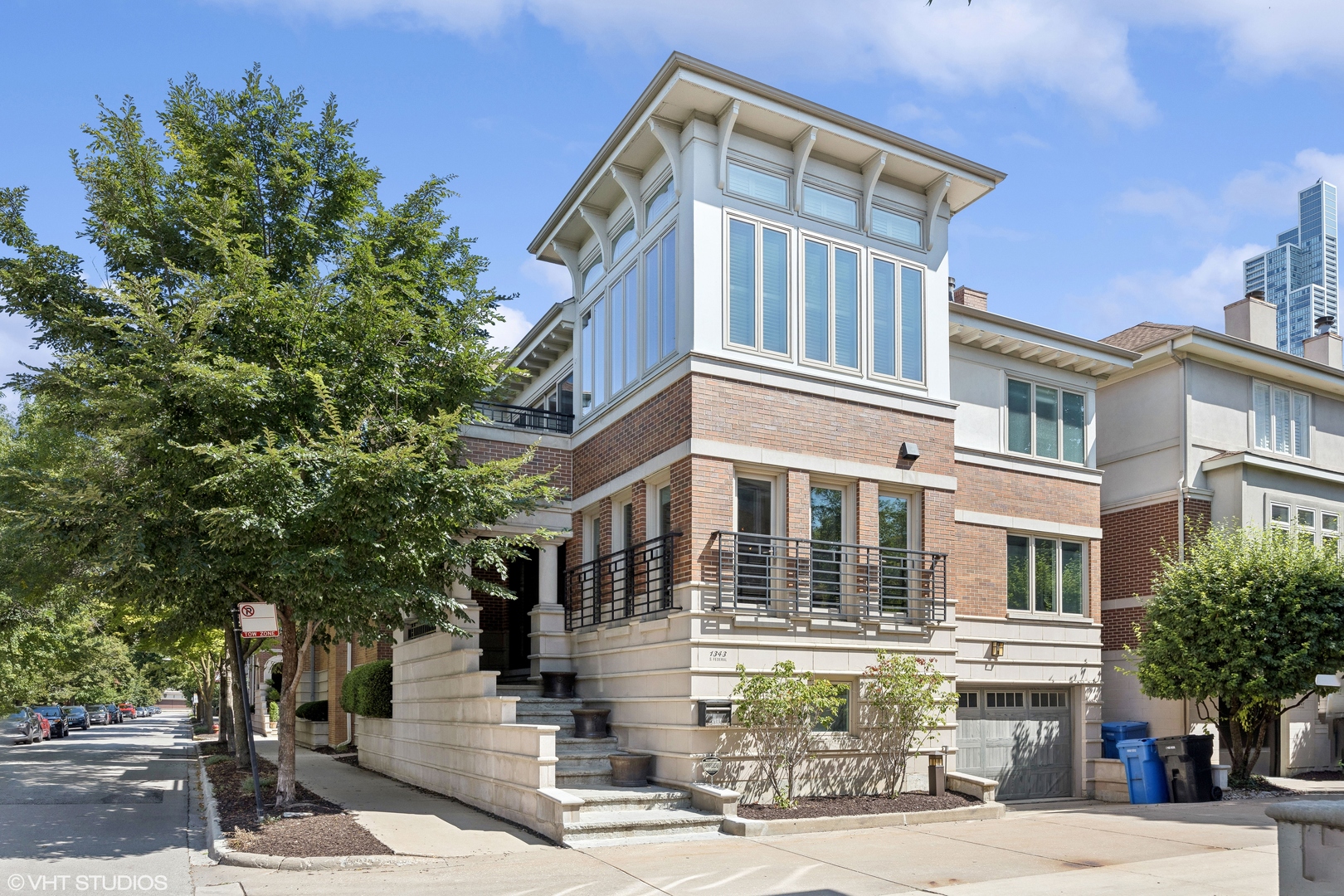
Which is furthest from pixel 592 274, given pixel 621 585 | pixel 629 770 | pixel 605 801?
pixel 605 801

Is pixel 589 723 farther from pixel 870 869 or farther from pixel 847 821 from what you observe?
pixel 870 869

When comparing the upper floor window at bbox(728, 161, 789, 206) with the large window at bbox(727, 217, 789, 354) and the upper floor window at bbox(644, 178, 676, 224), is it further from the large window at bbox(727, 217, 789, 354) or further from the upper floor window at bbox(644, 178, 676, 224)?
→ the upper floor window at bbox(644, 178, 676, 224)

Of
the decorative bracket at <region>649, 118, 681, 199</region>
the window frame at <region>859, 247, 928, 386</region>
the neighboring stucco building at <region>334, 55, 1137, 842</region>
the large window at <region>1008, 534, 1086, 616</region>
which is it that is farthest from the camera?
the large window at <region>1008, 534, 1086, 616</region>

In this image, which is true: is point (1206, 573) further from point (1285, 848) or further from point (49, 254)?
point (49, 254)

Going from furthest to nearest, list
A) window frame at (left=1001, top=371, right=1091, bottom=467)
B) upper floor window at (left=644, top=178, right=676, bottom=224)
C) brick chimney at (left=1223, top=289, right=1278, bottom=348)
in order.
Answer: brick chimney at (left=1223, top=289, right=1278, bottom=348)
window frame at (left=1001, top=371, right=1091, bottom=467)
upper floor window at (left=644, top=178, right=676, bottom=224)

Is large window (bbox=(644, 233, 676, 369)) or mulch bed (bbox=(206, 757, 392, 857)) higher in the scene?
large window (bbox=(644, 233, 676, 369))

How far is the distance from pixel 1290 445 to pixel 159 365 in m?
22.0

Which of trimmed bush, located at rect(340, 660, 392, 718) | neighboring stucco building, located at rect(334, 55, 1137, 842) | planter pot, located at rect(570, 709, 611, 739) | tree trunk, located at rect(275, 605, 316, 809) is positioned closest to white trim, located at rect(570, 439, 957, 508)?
neighboring stucco building, located at rect(334, 55, 1137, 842)

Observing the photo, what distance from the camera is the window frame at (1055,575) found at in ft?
64.0

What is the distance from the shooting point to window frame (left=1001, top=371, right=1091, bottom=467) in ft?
66.1

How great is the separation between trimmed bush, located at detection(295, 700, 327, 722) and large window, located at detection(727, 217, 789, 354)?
20424mm

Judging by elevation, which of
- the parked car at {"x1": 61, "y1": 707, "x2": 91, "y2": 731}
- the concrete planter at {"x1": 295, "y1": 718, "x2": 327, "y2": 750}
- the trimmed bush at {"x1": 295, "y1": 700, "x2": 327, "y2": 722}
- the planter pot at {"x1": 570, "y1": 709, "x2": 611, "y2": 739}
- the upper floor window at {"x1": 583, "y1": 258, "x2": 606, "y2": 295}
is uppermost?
the upper floor window at {"x1": 583, "y1": 258, "x2": 606, "y2": 295}

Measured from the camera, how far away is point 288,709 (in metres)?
14.4

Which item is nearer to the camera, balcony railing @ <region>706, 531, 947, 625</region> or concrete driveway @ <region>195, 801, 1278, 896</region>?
concrete driveway @ <region>195, 801, 1278, 896</region>
